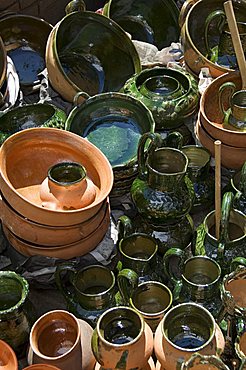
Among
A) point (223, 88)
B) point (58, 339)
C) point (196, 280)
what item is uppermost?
point (223, 88)

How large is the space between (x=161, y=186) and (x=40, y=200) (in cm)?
41

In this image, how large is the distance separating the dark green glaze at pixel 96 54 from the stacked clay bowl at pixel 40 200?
0.71 meters

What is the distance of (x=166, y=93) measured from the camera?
106 inches

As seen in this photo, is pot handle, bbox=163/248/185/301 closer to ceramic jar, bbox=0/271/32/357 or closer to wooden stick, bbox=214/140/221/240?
wooden stick, bbox=214/140/221/240

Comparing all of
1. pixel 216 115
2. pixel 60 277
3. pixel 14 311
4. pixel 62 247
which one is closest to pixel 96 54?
pixel 216 115

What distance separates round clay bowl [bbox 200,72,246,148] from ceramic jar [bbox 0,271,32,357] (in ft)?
3.17

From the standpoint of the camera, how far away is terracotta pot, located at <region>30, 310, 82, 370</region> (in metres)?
1.79

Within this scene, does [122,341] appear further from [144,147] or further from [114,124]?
[114,124]

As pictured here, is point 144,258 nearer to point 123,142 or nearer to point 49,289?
point 49,289

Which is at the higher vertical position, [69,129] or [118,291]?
[69,129]

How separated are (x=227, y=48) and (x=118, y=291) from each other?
126 centimetres

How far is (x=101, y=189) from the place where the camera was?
2182mm

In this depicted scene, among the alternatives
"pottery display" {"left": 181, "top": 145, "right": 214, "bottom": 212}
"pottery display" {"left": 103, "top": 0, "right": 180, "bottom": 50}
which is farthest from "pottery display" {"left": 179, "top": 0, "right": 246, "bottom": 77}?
"pottery display" {"left": 181, "top": 145, "right": 214, "bottom": 212}

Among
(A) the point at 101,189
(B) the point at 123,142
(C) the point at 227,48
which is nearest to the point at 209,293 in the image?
(A) the point at 101,189
